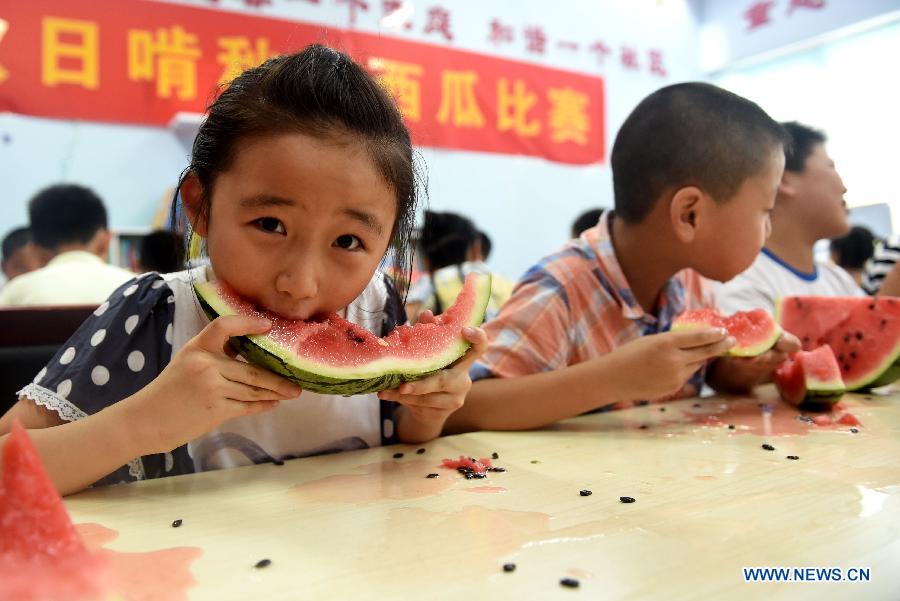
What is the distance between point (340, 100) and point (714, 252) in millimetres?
1284

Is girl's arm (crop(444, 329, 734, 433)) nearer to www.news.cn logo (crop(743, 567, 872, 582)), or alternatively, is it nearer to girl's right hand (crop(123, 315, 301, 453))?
girl's right hand (crop(123, 315, 301, 453))

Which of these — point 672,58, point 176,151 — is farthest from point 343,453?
point 672,58

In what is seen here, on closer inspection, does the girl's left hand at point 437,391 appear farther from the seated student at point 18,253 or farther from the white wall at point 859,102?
the white wall at point 859,102

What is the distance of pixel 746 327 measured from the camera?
6.77ft

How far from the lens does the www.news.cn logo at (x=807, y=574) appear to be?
79 cm

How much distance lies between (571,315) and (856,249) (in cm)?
495

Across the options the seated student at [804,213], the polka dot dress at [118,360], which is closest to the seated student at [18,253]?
the polka dot dress at [118,360]

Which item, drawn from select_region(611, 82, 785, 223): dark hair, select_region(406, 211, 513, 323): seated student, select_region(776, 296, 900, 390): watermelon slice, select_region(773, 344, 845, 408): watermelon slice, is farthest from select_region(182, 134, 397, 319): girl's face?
select_region(406, 211, 513, 323): seated student

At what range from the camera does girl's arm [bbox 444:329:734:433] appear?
171 centimetres

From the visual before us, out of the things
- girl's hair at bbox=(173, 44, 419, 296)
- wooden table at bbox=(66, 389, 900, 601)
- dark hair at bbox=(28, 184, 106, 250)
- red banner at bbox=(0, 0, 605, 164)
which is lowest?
wooden table at bbox=(66, 389, 900, 601)

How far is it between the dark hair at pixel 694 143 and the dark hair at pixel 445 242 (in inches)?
110

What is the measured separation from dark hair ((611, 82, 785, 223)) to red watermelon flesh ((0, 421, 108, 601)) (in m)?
1.79

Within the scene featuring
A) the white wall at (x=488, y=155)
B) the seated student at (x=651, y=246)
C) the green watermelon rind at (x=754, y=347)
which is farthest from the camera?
the white wall at (x=488, y=155)

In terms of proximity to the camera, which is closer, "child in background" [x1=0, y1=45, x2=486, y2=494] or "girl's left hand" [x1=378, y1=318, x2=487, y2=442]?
"child in background" [x1=0, y1=45, x2=486, y2=494]
